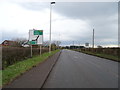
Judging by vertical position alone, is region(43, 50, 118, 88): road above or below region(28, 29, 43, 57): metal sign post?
below

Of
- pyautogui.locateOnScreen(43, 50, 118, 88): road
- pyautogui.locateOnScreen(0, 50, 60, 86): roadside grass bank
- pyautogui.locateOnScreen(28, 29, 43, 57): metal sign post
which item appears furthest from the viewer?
pyautogui.locateOnScreen(28, 29, 43, 57): metal sign post

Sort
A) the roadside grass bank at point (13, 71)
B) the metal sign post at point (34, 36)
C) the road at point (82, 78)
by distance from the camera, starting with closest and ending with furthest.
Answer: the road at point (82, 78) → the roadside grass bank at point (13, 71) → the metal sign post at point (34, 36)

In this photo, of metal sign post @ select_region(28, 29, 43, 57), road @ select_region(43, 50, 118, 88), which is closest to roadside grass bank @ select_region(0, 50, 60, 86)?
road @ select_region(43, 50, 118, 88)

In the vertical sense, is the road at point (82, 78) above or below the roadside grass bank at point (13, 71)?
below

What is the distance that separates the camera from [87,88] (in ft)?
19.8

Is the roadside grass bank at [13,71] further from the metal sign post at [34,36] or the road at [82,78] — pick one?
the metal sign post at [34,36]

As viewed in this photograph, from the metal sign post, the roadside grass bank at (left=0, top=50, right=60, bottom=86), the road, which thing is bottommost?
the road

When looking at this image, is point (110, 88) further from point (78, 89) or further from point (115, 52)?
point (115, 52)

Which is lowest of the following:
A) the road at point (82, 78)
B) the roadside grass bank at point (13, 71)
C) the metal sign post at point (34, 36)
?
the road at point (82, 78)

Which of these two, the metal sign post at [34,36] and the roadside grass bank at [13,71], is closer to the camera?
the roadside grass bank at [13,71]

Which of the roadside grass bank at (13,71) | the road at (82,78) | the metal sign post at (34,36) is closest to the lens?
the road at (82,78)

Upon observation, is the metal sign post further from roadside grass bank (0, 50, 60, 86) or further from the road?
the road

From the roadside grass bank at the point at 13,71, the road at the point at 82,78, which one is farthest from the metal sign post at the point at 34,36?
the road at the point at 82,78

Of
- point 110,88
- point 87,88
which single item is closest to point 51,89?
point 87,88
